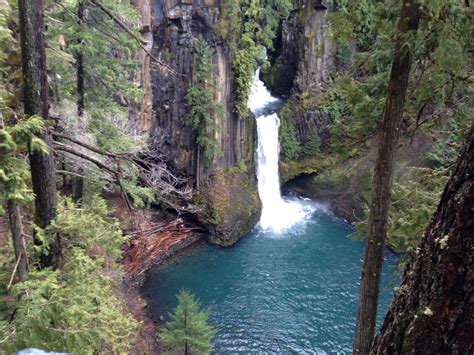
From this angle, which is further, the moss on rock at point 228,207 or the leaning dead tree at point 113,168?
the moss on rock at point 228,207

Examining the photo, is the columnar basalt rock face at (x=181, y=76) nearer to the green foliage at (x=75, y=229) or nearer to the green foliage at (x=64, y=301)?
the green foliage at (x=75, y=229)

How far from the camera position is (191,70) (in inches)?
763

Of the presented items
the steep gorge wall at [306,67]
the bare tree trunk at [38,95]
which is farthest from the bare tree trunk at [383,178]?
the steep gorge wall at [306,67]

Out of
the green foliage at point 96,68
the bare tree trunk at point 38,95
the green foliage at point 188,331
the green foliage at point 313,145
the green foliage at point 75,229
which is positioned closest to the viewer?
the bare tree trunk at point 38,95

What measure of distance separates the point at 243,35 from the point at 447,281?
20.7 meters

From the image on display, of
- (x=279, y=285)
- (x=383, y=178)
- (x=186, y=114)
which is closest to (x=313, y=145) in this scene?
(x=186, y=114)

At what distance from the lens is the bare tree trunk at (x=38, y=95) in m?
4.95

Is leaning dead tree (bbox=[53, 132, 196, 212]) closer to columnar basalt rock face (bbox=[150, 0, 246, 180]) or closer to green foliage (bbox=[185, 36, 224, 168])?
columnar basalt rock face (bbox=[150, 0, 246, 180])

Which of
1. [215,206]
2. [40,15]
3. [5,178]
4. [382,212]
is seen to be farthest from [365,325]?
[215,206]

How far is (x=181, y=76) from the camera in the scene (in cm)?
1917

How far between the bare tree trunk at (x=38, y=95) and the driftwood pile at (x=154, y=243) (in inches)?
447

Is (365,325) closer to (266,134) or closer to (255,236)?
(255,236)

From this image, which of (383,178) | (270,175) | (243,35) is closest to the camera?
(383,178)

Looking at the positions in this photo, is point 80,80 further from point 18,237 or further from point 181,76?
point 181,76
